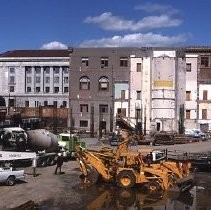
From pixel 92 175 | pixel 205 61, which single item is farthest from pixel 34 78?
pixel 92 175

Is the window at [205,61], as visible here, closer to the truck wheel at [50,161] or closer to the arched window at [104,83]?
the arched window at [104,83]

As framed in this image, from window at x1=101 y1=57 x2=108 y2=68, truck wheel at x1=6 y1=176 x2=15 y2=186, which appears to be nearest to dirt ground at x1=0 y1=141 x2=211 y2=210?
truck wheel at x1=6 y1=176 x2=15 y2=186

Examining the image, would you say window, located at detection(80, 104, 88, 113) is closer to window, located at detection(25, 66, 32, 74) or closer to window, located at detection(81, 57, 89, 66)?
window, located at detection(81, 57, 89, 66)

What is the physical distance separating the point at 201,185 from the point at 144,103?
45.4m

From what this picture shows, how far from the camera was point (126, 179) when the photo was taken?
102ft

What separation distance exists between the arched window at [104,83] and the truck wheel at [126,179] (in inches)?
1920

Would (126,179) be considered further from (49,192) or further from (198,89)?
(198,89)

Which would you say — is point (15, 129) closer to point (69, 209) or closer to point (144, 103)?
point (69, 209)

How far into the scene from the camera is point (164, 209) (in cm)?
2642

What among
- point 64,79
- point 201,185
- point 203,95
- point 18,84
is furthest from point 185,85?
point 201,185

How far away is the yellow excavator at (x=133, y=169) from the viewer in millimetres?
30719

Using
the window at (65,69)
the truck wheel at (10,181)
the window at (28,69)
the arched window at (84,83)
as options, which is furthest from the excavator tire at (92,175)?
the window at (28,69)

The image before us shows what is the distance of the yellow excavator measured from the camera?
1209 inches

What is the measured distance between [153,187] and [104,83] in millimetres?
49846
